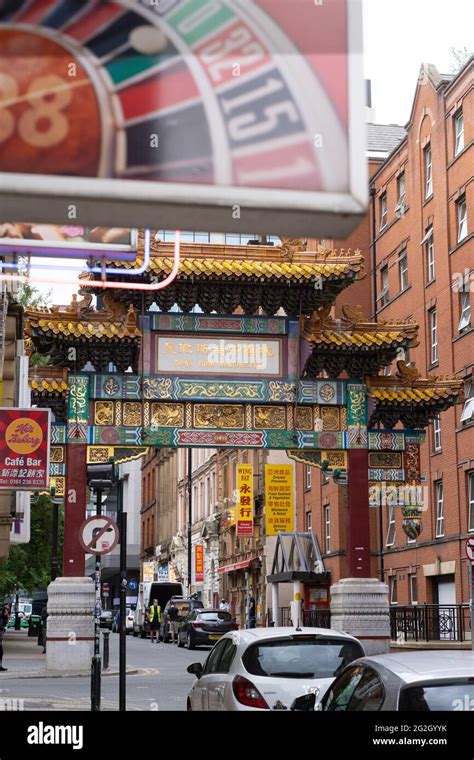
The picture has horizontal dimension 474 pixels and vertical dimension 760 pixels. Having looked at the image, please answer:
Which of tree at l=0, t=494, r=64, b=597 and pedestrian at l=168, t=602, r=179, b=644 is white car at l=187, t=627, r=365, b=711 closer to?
tree at l=0, t=494, r=64, b=597

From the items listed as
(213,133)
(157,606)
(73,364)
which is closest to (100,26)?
(213,133)

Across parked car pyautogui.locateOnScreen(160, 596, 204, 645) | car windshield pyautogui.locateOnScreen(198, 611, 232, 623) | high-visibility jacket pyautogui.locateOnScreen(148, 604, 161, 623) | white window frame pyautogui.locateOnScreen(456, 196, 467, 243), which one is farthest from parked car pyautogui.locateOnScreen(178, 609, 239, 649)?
white window frame pyautogui.locateOnScreen(456, 196, 467, 243)

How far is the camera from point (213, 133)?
13.7 ft

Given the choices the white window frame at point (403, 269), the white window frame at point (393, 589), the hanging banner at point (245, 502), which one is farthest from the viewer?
the hanging banner at point (245, 502)

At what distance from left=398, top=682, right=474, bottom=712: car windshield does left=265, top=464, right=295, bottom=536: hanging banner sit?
35702 mm

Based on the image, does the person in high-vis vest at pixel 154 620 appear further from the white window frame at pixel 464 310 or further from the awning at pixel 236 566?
the white window frame at pixel 464 310

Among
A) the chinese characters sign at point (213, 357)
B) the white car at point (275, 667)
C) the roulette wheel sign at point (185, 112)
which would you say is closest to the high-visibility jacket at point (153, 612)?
the chinese characters sign at point (213, 357)

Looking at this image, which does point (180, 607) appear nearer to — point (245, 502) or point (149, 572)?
point (245, 502)

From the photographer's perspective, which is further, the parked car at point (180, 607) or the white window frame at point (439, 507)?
the parked car at point (180, 607)

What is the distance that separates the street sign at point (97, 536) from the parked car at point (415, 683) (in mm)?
10924

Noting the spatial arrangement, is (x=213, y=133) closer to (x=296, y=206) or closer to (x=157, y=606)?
(x=296, y=206)

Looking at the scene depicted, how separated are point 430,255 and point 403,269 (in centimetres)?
364

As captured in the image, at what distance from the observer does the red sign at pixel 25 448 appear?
71.4 feet

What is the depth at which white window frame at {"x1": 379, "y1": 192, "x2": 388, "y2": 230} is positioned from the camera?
49.9m
